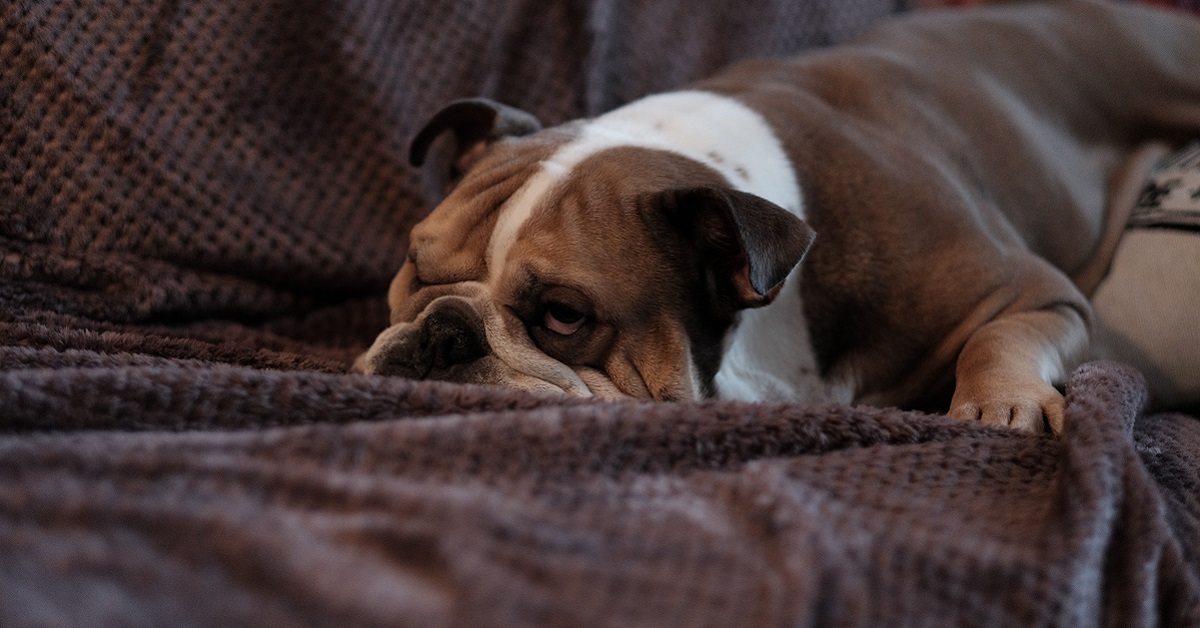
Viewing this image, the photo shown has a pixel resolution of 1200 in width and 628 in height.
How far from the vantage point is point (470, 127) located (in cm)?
177

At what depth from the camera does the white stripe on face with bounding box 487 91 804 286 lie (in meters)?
1.49

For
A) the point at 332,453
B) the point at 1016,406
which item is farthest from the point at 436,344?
the point at 1016,406

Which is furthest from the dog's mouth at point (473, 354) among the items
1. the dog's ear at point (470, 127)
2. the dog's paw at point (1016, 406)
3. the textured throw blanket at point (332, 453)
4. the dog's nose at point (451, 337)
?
the dog's paw at point (1016, 406)

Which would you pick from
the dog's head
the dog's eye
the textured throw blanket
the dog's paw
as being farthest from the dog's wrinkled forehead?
the dog's paw

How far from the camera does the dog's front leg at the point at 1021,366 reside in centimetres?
142

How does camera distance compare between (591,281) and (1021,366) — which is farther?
(1021,366)

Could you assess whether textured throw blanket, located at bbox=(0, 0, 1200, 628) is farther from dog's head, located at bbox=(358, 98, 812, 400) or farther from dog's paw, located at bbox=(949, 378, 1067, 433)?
dog's head, located at bbox=(358, 98, 812, 400)

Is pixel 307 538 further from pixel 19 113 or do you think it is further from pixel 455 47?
pixel 455 47

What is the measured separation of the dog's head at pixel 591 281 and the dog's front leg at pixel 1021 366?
14.2 inches

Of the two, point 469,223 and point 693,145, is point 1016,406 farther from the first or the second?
point 469,223

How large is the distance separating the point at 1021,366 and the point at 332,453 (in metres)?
1.06

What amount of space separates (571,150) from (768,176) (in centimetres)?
34

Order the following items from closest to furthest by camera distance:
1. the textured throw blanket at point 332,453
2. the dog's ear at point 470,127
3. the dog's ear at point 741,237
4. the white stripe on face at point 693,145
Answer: the textured throw blanket at point 332,453 < the dog's ear at point 741,237 < the white stripe on face at point 693,145 < the dog's ear at point 470,127

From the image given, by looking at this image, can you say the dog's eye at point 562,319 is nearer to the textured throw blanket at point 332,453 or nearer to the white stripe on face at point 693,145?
the white stripe on face at point 693,145
